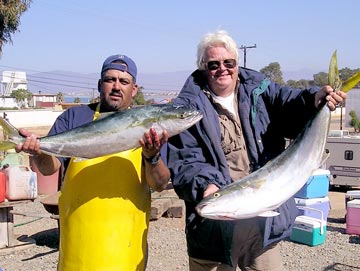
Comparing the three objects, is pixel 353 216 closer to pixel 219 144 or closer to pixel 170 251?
pixel 170 251

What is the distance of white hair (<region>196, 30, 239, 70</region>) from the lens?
3.43 m

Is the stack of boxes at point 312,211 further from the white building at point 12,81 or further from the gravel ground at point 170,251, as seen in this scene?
the white building at point 12,81

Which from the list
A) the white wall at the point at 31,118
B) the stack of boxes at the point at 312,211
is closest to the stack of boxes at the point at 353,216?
the stack of boxes at the point at 312,211

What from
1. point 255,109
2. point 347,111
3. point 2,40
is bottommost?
point 347,111

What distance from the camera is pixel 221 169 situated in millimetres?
3430

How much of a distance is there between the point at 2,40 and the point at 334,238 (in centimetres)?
1700

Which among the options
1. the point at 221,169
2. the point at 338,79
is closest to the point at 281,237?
the point at 221,169

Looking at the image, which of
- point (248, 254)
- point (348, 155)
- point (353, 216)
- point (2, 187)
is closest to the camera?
point (248, 254)

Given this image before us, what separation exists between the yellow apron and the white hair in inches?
30.9

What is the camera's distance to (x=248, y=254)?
3.60 metres

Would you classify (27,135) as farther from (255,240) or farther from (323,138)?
(323,138)

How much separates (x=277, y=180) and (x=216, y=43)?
96 cm

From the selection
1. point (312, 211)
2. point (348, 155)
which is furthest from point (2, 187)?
point (348, 155)

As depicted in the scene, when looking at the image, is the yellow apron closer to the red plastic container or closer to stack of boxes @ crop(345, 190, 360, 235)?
the red plastic container
